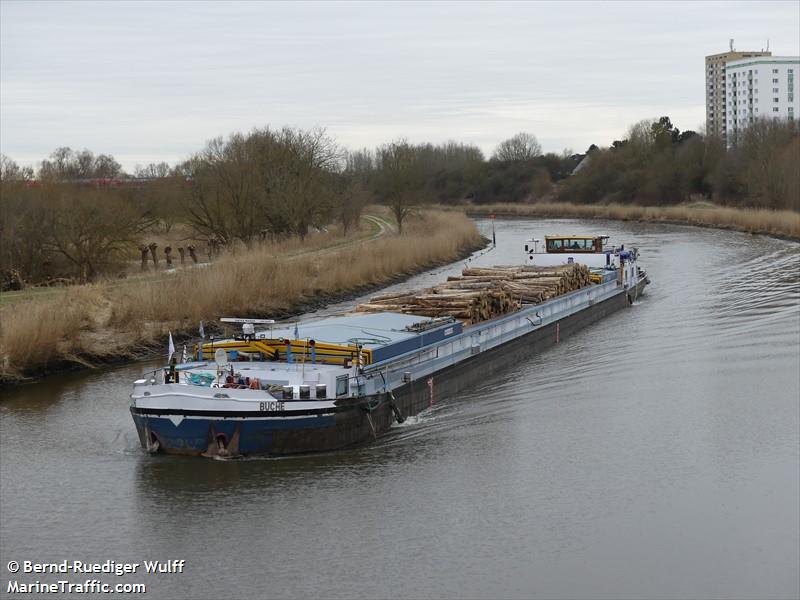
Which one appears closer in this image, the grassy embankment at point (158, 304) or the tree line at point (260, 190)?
the grassy embankment at point (158, 304)

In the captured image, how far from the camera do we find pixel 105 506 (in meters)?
14.0

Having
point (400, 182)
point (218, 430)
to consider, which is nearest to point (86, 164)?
point (400, 182)

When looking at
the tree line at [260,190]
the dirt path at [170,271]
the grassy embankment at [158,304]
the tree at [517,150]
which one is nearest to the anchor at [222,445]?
the grassy embankment at [158,304]

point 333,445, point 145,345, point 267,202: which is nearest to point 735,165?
point 267,202

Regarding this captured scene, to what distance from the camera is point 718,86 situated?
157 meters

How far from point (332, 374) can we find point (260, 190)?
99.1 feet

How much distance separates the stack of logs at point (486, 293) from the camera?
74.2 feet

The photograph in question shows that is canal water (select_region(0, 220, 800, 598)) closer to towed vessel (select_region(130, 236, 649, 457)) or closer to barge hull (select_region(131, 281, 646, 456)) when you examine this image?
barge hull (select_region(131, 281, 646, 456))

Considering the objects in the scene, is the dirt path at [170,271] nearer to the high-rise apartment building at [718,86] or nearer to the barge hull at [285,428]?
the barge hull at [285,428]

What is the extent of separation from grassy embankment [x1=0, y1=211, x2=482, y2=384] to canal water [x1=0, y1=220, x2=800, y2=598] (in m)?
1.12

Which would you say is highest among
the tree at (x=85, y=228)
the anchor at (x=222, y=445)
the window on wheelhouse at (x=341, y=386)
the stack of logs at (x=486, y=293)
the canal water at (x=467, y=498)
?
the tree at (x=85, y=228)

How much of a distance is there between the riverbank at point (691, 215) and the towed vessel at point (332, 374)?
3789 centimetres

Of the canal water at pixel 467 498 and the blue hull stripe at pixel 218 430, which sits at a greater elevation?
the blue hull stripe at pixel 218 430

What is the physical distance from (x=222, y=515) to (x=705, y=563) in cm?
595
